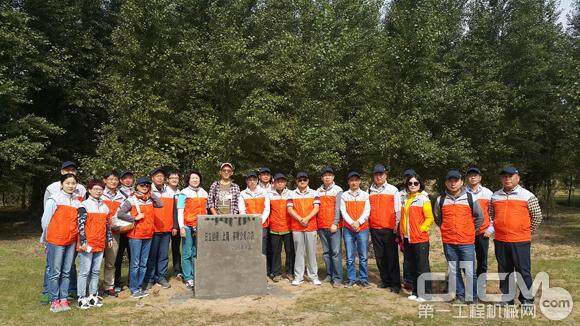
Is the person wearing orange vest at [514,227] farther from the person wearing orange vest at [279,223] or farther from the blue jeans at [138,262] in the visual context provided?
the blue jeans at [138,262]

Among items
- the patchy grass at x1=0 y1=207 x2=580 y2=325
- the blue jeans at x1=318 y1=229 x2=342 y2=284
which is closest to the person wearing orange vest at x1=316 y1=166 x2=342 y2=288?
the blue jeans at x1=318 y1=229 x2=342 y2=284

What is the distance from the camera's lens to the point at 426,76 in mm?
17125

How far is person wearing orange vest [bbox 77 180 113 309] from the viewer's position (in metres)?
6.59

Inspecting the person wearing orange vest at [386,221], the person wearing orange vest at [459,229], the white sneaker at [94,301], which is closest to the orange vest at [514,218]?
the person wearing orange vest at [459,229]

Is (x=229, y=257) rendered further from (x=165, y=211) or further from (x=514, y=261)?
(x=514, y=261)

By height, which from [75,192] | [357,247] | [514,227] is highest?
[75,192]

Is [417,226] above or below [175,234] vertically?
above

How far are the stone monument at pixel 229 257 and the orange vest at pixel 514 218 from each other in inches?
148

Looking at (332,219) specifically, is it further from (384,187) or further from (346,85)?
(346,85)

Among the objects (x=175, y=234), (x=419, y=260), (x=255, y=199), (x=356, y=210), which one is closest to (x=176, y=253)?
(x=175, y=234)

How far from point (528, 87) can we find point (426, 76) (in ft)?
26.6

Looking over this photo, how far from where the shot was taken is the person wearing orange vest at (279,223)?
820 centimetres

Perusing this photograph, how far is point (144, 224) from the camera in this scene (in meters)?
7.32

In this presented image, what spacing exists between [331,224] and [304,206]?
0.59m
